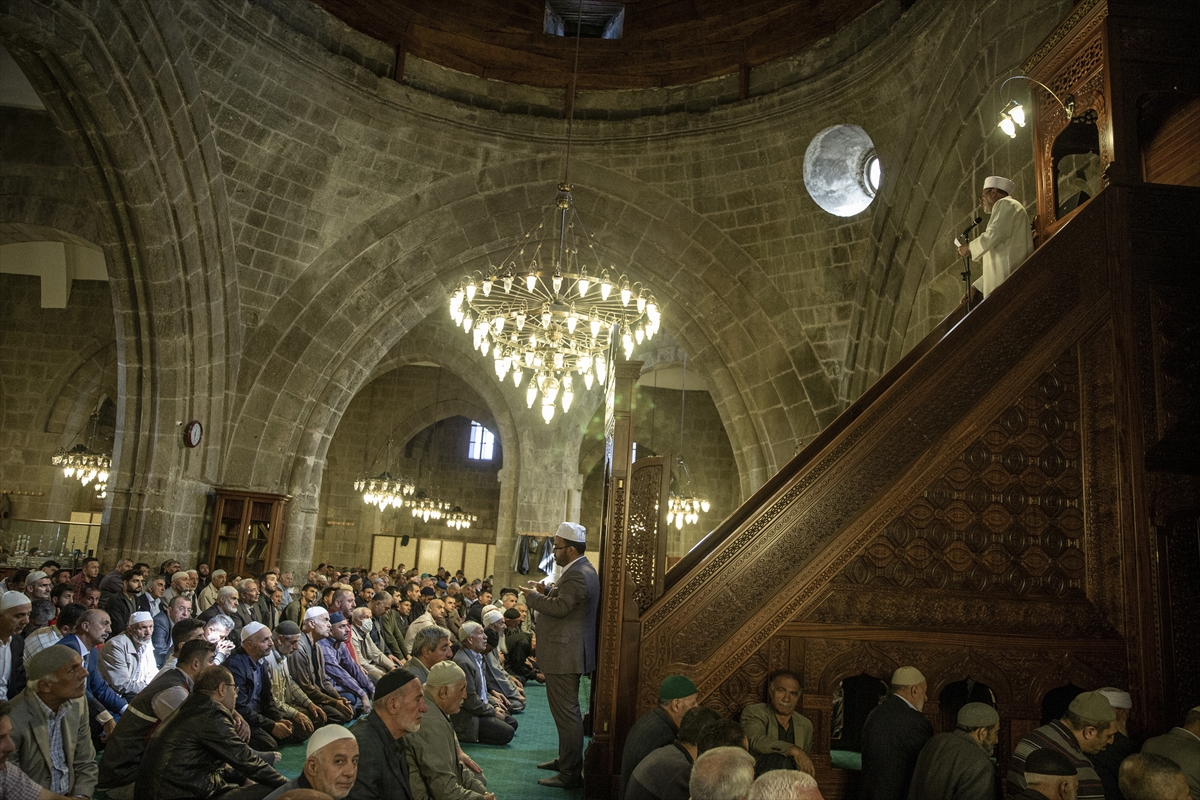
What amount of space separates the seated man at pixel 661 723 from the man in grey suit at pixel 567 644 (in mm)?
1196

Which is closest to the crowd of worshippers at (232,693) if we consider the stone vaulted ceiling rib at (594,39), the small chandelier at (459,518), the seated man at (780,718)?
the seated man at (780,718)

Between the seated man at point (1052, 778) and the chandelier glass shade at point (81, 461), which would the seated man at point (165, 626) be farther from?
the chandelier glass shade at point (81, 461)

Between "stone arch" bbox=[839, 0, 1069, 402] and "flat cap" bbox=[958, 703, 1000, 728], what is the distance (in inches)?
199

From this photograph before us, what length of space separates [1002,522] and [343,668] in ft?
17.2

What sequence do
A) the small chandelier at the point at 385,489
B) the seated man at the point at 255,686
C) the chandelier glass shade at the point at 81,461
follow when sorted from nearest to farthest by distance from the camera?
the seated man at the point at 255,686, the chandelier glass shade at the point at 81,461, the small chandelier at the point at 385,489

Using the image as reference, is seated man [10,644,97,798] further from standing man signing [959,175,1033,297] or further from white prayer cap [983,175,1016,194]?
white prayer cap [983,175,1016,194]

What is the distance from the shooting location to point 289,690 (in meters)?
6.45

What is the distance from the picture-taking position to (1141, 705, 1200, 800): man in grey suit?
3631 millimetres

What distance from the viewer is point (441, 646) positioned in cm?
496

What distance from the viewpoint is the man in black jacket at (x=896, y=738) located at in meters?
3.77

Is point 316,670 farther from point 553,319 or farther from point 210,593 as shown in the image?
point 553,319

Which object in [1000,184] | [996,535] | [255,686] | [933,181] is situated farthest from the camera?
[933,181]

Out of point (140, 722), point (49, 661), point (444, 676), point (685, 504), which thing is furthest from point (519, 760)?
point (685, 504)

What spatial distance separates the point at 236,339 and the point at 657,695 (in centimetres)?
828
